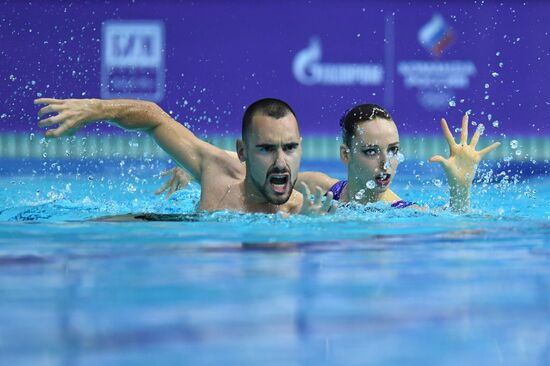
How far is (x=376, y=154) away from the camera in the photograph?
15.5 ft

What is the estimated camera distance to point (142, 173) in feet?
29.0

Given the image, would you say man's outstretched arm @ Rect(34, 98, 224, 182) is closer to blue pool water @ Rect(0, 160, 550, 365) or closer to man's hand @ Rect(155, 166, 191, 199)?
man's hand @ Rect(155, 166, 191, 199)

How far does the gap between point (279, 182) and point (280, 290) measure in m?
1.85

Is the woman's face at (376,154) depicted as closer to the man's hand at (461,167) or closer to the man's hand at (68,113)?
the man's hand at (461,167)

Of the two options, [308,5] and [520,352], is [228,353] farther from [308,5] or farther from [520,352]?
[308,5]

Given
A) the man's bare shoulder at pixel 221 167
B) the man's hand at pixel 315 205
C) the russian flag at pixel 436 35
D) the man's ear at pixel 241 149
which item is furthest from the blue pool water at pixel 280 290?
the russian flag at pixel 436 35

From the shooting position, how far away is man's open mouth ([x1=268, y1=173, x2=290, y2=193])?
4.31 m

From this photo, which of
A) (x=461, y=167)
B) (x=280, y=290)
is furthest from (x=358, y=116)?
(x=280, y=290)

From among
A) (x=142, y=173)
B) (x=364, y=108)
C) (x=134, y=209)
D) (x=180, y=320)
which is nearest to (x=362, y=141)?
(x=364, y=108)

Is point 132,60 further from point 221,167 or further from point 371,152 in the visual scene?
point 371,152

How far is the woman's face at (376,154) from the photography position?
15.5 ft

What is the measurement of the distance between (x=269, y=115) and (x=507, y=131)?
14.5 ft

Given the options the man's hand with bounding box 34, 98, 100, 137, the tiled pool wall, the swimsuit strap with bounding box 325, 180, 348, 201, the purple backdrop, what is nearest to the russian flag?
the purple backdrop

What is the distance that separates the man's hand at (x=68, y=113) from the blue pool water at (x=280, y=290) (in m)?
0.36
